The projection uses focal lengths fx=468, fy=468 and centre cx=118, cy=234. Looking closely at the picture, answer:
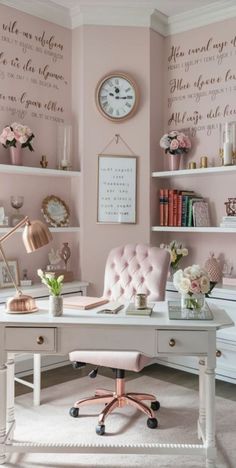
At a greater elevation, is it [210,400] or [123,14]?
[123,14]

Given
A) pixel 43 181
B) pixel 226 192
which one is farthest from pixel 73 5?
pixel 226 192

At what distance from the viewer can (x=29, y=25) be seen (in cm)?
387

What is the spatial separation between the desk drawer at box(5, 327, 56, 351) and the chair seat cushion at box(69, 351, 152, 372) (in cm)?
53

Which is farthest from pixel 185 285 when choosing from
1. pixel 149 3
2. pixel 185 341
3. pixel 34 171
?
pixel 149 3

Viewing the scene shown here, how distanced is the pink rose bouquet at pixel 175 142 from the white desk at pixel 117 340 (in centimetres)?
199

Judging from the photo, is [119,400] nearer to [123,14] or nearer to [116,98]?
[116,98]

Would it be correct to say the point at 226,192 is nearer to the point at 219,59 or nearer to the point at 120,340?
the point at 219,59

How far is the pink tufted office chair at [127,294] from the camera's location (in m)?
2.81

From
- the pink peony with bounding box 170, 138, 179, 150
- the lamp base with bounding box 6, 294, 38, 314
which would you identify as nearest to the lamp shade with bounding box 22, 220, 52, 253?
the lamp base with bounding box 6, 294, 38, 314

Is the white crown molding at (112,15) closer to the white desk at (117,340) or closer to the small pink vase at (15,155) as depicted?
the small pink vase at (15,155)

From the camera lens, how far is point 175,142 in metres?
3.96

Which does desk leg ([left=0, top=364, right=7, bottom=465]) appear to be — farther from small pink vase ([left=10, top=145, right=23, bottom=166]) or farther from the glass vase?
small pink vase ([left=10, top=145, right=23, bottom=166])

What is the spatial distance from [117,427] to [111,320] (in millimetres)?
919

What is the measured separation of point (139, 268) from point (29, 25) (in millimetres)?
2255
